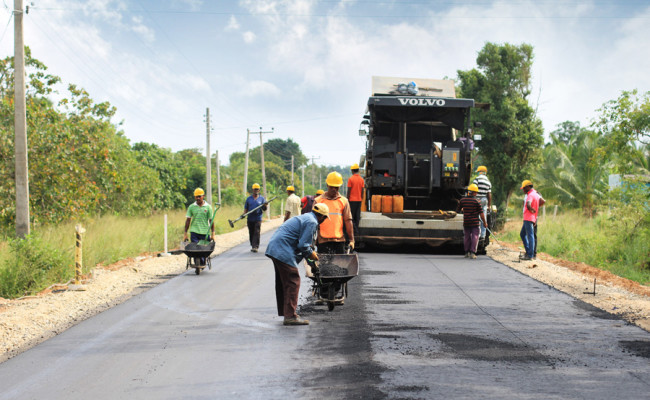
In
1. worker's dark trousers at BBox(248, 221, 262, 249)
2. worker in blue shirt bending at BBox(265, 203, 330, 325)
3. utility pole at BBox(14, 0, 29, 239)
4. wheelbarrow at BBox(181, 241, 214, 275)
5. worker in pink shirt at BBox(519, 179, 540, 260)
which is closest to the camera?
worker in blue shirt bending at BBox(265, 203, 330, 325)

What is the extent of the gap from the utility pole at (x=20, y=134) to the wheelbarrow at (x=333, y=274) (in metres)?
8.19

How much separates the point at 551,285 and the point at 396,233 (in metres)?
4.87

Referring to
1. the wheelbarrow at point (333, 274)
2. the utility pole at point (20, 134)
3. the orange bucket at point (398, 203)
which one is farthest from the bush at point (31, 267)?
the orange bucket at point (398, 203)

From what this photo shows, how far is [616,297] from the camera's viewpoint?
31.7 feet

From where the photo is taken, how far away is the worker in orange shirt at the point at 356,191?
14.5m

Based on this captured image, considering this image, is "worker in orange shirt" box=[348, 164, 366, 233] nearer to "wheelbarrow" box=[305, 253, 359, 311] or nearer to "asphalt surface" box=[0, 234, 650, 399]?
"asphalt surface" box=[0, 234, 650, 399]

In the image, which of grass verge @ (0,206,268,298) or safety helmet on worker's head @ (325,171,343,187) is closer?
safety helmet on worker's head @ (325,171,343,187)

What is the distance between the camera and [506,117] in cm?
2842

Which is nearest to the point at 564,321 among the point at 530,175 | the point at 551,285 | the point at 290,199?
the point at 551,285

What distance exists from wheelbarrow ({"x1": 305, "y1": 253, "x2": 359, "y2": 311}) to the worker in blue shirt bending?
0.54m

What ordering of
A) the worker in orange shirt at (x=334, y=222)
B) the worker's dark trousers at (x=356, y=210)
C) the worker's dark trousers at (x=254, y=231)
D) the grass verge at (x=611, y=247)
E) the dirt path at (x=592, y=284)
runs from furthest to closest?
the worker's dark trousers at (x=254, y=231), the worker's dark trousers at (x=356, y=210), the grass verge at (x=611, y=247), the worker in orange shirt at (x=334, y=222), the dirt path at (x=592, y=284)

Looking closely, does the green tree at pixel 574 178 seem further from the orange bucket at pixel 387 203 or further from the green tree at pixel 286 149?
the green tree at pixel 286 149

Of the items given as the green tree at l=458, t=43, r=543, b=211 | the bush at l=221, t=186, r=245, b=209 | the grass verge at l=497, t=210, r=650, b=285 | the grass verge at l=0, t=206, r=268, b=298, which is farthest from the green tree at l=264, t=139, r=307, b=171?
the grass verge at l=497, t=210, r=650, b=285

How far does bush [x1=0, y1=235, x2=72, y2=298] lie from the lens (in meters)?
11.8
